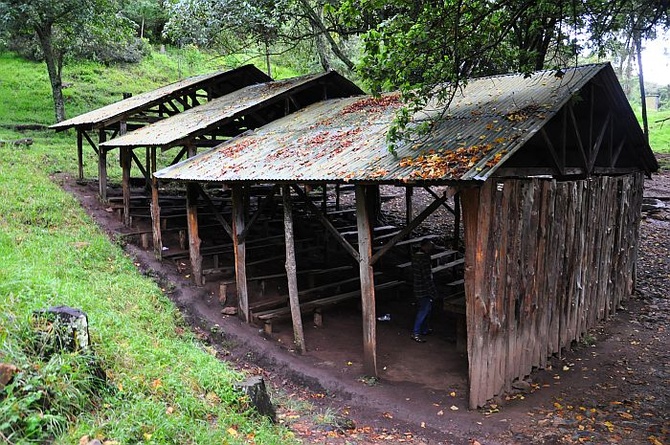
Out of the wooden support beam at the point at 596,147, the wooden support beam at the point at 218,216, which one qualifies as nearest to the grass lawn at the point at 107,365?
the wooden support beam at the point at 218,216

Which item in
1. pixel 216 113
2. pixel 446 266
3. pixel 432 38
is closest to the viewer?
pixel 432 38

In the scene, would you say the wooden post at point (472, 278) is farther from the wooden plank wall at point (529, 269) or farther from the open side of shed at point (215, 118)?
the open side of shed at point (215, 118)

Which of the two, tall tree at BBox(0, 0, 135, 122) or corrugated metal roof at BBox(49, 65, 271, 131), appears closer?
corrugated metal roof at BBox(49, 65, 271, 131)

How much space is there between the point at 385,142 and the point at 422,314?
3696mm

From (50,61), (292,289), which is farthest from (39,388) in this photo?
(50,61)

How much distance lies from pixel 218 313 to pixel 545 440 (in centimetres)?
685

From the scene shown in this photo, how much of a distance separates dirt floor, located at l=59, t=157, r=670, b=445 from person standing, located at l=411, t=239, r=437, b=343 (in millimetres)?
323

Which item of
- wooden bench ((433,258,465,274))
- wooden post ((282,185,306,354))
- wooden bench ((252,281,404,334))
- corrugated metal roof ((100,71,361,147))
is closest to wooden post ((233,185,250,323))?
wooden bench ((252,281,404,334))

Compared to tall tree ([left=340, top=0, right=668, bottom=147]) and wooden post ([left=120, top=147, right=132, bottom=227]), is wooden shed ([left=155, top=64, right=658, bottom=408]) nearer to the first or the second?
tall tree ([left=340, top=0, right=668, bottom=147])

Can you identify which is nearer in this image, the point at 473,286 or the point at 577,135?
the point at 473,286

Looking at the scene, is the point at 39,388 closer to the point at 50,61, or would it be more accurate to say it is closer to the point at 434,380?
the point at 434,380

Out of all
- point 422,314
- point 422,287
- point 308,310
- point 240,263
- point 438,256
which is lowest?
point 308,310

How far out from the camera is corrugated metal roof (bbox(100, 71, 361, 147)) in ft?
39.1

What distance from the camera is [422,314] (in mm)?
9805
